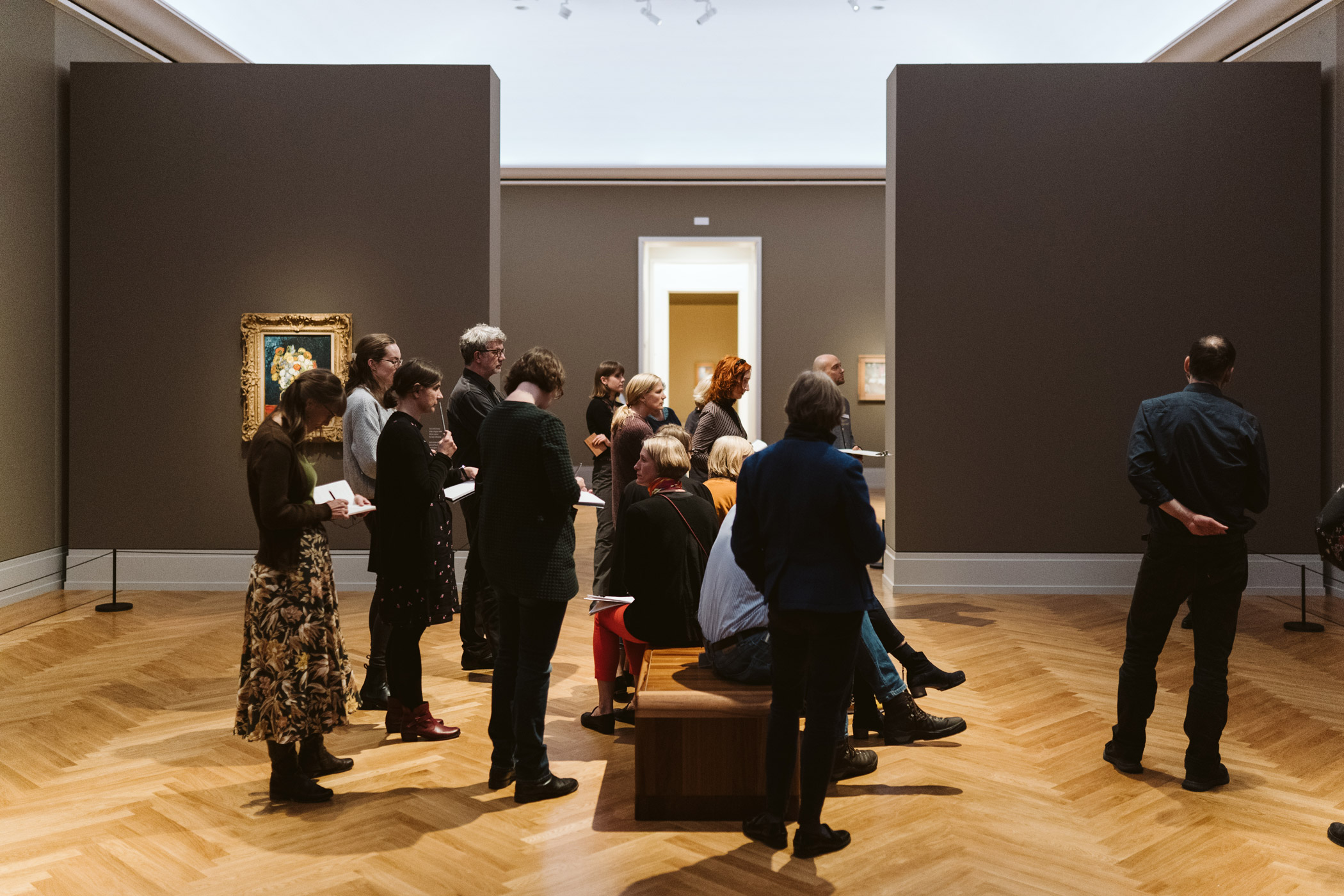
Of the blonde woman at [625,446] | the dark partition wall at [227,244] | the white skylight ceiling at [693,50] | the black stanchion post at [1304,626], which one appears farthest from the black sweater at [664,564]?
the white skylight ceiling at [693,50]

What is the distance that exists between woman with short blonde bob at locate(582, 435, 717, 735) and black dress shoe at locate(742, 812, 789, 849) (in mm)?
851

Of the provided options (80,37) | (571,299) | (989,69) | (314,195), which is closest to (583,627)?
(314,195)

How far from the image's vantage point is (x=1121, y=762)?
4.13 meters

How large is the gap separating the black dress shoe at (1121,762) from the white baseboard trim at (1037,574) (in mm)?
3597

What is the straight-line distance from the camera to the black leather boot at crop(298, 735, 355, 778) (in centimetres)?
402

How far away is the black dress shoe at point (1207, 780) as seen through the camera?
12.9 ft

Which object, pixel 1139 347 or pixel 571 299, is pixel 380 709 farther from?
pixel 571 299

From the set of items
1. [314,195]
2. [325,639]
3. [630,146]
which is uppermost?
[630,146]

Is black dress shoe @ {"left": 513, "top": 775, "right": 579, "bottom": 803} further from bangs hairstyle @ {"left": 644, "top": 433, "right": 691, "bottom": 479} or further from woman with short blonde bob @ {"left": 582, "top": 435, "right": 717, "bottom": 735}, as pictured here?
bangs hairstyle @ {"left": 644, "top": 433, "right": 691, "bottom": 479}

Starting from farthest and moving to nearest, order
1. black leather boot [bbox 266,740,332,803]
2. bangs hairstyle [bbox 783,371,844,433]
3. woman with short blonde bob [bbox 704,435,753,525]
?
woman with short blonde bob [bbox 704,435,753,525], black leather boot [bbox 266,740,332,803], bangs hairstyle [bbox 783,371,844,433]

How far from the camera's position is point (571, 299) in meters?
14.9

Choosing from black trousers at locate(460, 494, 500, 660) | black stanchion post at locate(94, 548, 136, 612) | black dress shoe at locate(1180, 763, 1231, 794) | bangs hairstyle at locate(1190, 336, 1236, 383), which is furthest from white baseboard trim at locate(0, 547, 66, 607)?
bangs hairstyle at locate(1190, 336, 1236, 383)

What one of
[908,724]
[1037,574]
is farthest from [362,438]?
[1037,574]

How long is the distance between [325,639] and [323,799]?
0.67 m
